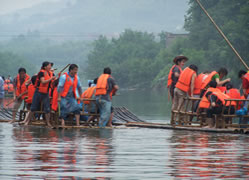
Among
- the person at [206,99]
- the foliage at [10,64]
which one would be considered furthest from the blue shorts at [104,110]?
the foliage at [10,64]

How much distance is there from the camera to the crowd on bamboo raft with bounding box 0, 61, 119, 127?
1800 centimetres

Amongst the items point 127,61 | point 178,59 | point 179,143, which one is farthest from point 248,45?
point 127,61

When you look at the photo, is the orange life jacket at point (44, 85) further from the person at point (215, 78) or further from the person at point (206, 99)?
the person at point (215, 78)

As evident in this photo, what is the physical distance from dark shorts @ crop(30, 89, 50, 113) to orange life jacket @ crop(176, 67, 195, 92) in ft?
10.5

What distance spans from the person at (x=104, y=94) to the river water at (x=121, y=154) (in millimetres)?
1374

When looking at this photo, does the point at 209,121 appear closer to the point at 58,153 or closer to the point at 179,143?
the point at 179,143

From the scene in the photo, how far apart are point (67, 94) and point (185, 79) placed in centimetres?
285

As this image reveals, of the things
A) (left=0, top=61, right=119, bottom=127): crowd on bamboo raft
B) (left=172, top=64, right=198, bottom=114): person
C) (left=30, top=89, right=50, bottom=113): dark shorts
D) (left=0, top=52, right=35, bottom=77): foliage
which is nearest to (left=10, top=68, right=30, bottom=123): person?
(left=0, top=61, right=119, bottom=127): crowd on bamboo raft

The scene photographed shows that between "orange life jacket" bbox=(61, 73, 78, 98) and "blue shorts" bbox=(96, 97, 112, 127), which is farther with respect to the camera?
"blue shorts" bbox=(96, 97, 112, 127)

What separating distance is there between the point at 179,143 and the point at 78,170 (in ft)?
14.9

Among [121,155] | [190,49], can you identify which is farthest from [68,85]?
[190,49]

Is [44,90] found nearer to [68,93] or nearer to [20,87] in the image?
[68,93]

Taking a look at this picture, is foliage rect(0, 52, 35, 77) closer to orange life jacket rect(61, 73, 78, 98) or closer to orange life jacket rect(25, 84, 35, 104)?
orange life jacket rect(25, 84, 35, 104)

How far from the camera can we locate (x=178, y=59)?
19.2 meters
